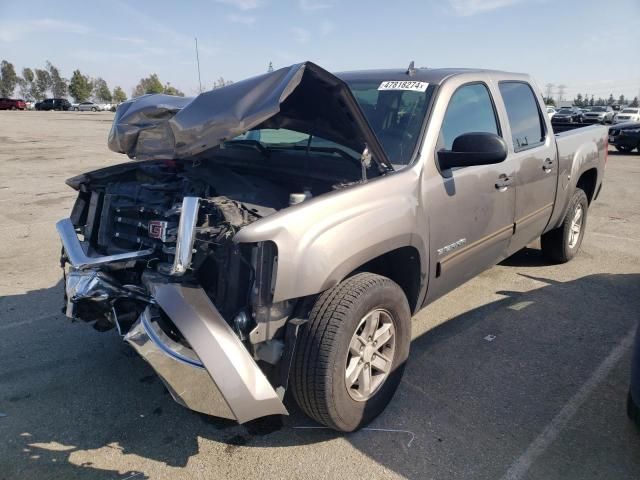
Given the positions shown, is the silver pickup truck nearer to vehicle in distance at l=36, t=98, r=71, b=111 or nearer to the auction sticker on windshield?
the auction sticker on windshield

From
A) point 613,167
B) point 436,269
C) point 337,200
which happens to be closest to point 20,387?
point 337,200

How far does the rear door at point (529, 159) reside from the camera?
3.94 m

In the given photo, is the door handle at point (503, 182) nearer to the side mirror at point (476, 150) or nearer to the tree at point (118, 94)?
the side mirror at point (476, 150)

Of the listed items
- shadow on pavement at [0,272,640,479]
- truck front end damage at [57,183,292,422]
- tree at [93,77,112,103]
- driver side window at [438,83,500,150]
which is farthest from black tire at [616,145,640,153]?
tree at [93,77,112,103]

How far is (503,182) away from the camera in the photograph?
3.67 m

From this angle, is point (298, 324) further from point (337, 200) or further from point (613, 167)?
point (613, 167)

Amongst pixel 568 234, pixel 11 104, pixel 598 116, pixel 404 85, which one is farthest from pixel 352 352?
pixel 11 104

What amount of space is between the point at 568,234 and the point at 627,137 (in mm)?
14576

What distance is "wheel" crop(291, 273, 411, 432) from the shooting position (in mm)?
2375

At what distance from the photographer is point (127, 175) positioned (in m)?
3.38

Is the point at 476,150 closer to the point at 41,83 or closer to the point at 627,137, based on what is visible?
the point at 627,137

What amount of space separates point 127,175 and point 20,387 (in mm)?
1535

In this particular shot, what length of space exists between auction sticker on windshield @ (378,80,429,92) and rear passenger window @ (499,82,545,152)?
3.17 ft

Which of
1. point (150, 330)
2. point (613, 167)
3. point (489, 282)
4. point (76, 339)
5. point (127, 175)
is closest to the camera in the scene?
point (150, 330)
